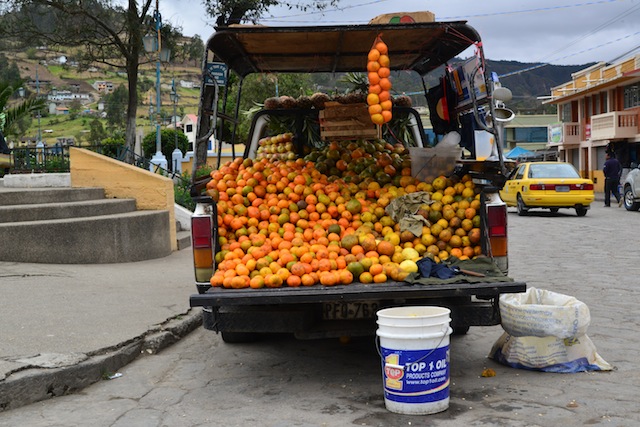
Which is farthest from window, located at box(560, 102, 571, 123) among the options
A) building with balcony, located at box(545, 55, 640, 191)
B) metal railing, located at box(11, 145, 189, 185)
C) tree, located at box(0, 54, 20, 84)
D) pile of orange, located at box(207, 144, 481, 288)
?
pile of orange, located at box(207, 144, 481, 288)

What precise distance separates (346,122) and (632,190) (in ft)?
60.8

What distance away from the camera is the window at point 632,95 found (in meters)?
39.8

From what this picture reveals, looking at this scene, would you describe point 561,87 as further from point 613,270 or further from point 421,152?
point 421,152

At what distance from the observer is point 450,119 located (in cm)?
804

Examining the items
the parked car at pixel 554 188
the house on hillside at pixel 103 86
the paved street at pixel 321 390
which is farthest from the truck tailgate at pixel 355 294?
the house on hillside at pixel 103 86

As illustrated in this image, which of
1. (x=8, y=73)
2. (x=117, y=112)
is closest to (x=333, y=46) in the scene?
(x=8, y=73)

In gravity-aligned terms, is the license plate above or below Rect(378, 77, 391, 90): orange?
below

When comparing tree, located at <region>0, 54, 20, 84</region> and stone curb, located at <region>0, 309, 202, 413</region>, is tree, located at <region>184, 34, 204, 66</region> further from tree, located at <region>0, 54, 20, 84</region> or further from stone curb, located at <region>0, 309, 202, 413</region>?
stone curb, located at <region>0, 309, 202, 413</region>

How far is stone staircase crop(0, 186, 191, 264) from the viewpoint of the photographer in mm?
10172

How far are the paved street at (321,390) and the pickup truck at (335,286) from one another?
0.38 m

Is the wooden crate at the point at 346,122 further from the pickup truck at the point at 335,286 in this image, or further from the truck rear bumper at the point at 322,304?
the truck rear bumper at the point at 322,304

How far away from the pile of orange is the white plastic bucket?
0.76 m

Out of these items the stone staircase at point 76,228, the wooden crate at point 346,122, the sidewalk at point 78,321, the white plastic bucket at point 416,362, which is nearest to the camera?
the white plastic bucket at point 416,362

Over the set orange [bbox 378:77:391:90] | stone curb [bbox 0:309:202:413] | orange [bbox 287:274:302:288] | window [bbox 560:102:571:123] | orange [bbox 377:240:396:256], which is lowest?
stone curb [bbox 0:309:202:413]
